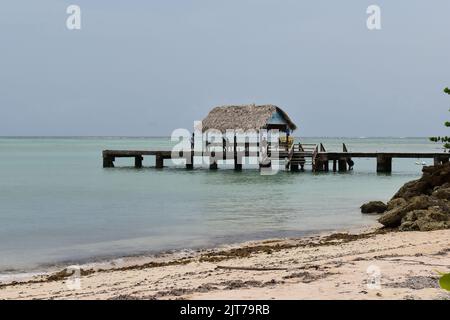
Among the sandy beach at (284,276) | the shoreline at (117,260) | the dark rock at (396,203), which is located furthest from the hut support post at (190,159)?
the sandy beach at (284,276)

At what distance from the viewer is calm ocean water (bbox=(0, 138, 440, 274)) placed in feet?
45.5

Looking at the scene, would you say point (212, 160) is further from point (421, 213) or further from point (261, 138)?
point (421, 213)

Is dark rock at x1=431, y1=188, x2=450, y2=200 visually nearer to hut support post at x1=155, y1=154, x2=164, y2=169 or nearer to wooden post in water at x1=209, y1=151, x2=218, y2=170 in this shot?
wooden post in water at x1=209, y1=151, x2=218, y2=170

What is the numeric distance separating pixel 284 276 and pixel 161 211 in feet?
47.8

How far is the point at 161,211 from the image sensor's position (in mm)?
21219

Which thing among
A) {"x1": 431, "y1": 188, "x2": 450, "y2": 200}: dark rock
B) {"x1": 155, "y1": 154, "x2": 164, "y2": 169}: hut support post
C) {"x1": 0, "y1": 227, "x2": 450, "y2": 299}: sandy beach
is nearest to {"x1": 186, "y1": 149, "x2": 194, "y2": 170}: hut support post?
{"x1": 155, "y1": 154, "x2": 164, "y2": 169}: hut support post

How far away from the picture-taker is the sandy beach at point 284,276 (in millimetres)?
6000

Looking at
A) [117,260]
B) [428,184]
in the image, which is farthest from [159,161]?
[117,260]

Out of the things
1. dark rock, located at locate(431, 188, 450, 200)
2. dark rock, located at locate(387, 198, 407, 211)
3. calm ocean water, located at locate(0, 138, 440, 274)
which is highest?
dark rock, located at locate(431, 188, 450, 200)

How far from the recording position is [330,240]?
12.8 meters

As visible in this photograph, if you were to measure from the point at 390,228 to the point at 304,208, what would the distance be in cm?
771

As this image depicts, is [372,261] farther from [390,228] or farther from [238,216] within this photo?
[238,216]

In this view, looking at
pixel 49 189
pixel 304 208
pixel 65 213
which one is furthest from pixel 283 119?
pixel 65 213

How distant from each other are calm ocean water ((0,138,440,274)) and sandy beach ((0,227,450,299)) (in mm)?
2841
